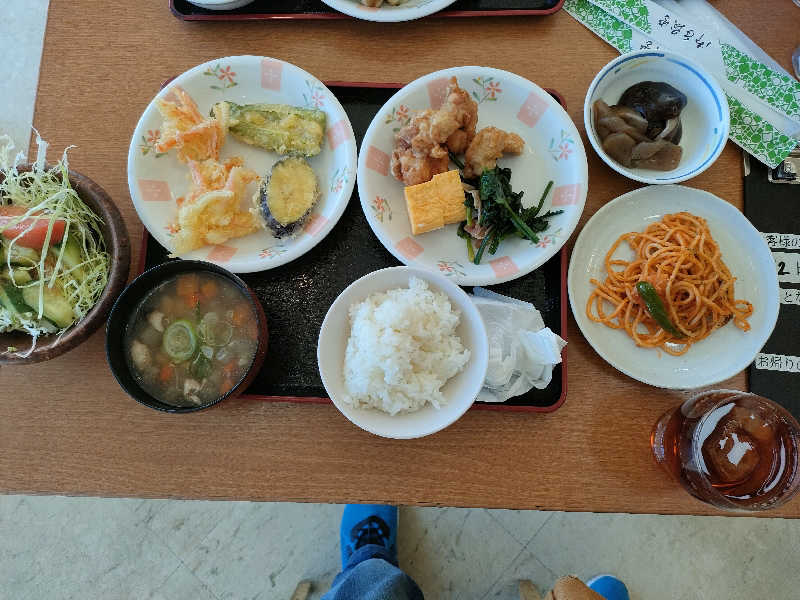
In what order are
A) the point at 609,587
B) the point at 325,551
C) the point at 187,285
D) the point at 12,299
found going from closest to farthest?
the point at 12,299
the point at 187,285
the point at 609,587
the point at 325,551

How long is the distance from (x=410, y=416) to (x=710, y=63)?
163 cm

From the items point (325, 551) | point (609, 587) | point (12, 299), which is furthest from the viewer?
point (325, 551)

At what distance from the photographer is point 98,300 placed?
1.52 metres

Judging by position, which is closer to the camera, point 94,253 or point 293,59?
point 94,253

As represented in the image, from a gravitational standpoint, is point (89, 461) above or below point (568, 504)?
below

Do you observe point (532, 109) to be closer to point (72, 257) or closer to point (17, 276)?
point (72, 257)

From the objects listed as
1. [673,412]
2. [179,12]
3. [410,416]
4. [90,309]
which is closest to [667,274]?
[673,412]

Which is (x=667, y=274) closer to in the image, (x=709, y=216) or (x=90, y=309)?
(x=709, y=216)

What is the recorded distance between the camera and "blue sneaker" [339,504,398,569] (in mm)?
2781

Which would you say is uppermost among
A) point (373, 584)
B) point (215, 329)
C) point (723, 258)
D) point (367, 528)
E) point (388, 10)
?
point (388, 10)

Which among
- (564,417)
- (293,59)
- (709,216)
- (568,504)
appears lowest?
(568,504)

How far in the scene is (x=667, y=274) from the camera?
1737 mm

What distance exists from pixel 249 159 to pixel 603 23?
1359mm

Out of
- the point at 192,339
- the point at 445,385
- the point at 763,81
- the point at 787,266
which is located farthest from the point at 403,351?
the point at 763,81
